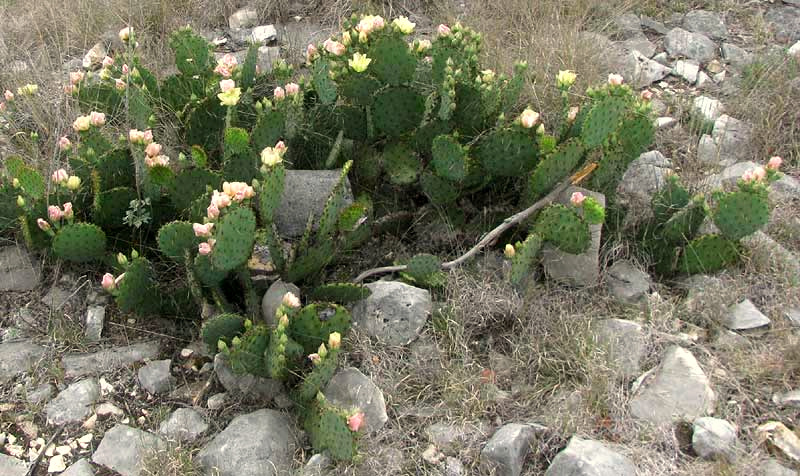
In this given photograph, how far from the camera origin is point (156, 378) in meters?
2.75

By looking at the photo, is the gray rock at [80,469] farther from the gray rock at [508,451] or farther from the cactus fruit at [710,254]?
the cactus fruit at [710,254]

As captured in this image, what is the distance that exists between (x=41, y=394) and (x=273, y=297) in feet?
2.79

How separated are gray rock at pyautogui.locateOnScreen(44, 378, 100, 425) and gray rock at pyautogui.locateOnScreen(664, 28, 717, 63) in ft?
11.2

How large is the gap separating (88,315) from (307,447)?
3.40 ft

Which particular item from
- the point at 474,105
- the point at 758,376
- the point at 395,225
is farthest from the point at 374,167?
the point at 758,376

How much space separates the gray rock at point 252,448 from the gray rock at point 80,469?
341 millimetres

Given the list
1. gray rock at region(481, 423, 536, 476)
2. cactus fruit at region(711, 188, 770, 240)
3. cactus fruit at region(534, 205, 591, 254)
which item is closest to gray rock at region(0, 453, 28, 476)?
gray rock at region(481, 423, 536, 476)

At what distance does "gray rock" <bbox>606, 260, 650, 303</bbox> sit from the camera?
2.98 meters

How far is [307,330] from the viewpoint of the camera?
260 cm

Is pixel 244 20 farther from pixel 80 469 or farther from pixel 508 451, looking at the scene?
pixel 508 451

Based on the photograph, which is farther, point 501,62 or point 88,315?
point 501,62

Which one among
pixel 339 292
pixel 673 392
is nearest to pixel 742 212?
pixel 673 392

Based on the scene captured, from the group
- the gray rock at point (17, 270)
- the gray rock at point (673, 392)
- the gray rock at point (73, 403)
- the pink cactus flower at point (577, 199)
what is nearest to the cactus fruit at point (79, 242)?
the gray rock at point (17, 270)

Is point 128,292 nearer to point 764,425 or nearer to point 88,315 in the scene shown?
point 88,315
